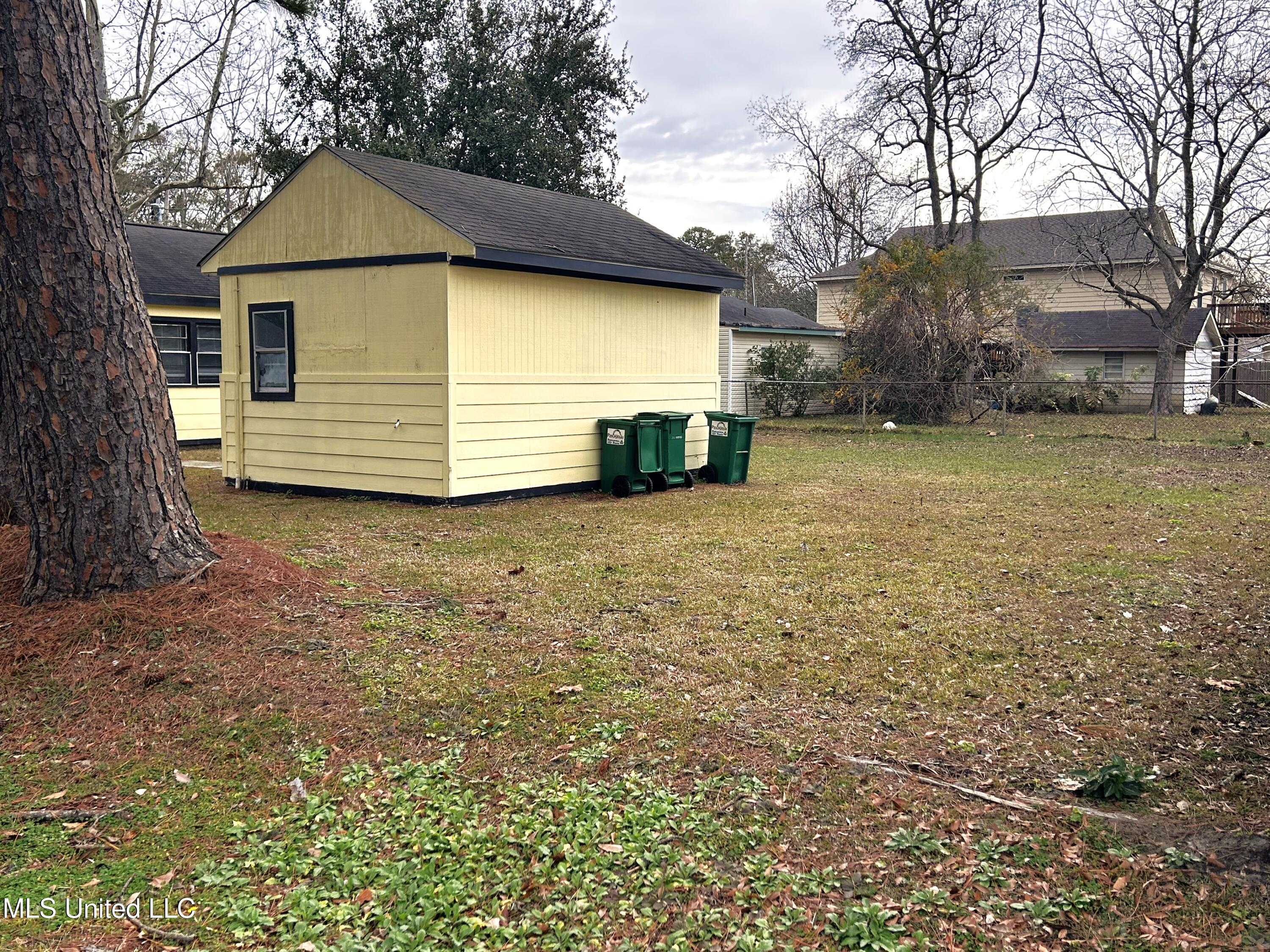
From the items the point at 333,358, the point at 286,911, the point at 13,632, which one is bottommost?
the point at 286,911

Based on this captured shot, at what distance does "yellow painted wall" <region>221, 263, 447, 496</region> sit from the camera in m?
11.1

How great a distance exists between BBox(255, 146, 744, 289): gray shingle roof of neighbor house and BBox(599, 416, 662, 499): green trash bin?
6.27ft

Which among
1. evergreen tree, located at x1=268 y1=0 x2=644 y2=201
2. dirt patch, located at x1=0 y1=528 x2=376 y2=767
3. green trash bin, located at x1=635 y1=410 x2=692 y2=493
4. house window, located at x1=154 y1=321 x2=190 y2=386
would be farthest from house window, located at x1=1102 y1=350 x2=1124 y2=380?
dirt patch, located at x1=0 y1=528 x2=376 y2=767

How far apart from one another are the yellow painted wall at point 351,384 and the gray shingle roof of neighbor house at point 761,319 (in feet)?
53.6

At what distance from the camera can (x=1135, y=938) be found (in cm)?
297

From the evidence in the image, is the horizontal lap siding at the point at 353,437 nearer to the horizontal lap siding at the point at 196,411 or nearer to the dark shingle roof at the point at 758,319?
the horizontal lap siding at the point at 196,411

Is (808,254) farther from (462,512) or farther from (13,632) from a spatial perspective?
(13,632)

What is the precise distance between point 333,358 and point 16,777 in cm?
820

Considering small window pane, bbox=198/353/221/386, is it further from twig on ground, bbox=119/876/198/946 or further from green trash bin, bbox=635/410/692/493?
twig on ground, bbox=119/876/198/946

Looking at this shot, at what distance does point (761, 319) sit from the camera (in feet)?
100

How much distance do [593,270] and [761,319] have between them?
18.8 meters

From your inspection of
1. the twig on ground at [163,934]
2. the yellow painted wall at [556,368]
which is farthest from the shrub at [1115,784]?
the yellow painted wall at [556,368]

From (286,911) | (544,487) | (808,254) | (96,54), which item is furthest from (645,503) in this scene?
(808,254)

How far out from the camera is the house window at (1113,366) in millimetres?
32031
